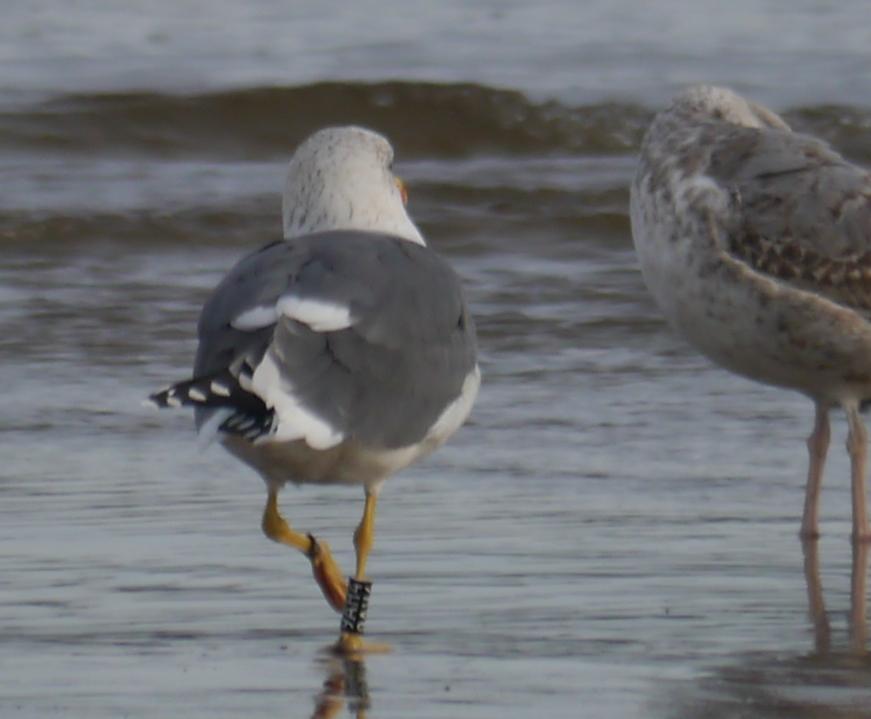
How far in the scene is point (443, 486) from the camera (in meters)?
5.89

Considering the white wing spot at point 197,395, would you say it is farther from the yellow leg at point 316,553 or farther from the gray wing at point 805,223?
the gray wing at point 805,223

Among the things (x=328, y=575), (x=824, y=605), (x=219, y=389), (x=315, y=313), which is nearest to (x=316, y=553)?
(x=328, y=575)

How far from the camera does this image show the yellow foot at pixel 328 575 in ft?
15.1

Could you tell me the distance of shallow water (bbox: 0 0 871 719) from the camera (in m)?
4.11

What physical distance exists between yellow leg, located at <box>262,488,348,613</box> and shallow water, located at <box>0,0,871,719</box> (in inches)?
2.5

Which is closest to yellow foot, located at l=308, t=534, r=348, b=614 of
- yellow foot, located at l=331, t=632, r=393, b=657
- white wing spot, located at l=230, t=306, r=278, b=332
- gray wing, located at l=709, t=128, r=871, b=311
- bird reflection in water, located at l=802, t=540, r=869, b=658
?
yellow foot, located at l=331, t=632, r=393, b=657

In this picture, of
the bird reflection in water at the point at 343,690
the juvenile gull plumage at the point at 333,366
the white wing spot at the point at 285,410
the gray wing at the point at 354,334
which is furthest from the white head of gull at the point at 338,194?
the bird reflection in water at the point at 343,690

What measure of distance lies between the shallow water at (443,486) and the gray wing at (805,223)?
0.62 metres

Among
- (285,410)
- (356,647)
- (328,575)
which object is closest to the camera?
(285,410)

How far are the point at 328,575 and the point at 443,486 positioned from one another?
50.1 inches

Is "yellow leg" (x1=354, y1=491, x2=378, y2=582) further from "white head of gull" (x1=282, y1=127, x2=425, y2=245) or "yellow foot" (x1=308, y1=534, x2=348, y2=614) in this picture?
"white head of gull" (x1=282, y1=127, x2=425, y2=245)

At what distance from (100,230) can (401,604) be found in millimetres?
6194

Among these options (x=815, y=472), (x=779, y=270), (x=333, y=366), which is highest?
(x=333, y=366)

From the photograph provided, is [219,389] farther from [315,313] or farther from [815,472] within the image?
[815,472]
